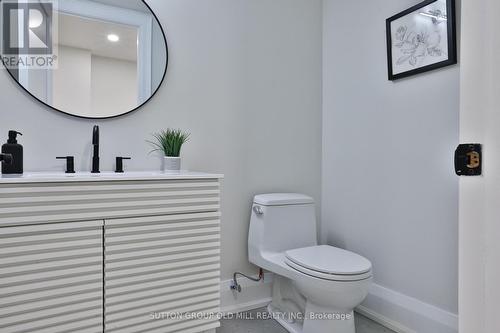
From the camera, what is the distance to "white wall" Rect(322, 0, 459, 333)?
5.34 feet

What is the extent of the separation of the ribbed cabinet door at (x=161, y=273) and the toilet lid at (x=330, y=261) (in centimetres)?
43

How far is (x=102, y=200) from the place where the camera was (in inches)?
51.1

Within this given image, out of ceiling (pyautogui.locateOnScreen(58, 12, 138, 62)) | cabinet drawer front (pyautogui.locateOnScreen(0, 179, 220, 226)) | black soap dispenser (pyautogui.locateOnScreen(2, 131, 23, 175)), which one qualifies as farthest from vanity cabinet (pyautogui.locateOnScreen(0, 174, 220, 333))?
ceiling (pyautogui.locateOnScreen(58, 12, 138, 62))

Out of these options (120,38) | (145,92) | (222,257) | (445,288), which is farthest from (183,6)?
(445,288)

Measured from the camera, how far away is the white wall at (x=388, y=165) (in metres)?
1.63

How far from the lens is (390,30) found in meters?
1.88

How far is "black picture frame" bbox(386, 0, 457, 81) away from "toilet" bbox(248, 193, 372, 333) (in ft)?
3.01

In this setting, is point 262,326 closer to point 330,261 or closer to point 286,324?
point 286,324

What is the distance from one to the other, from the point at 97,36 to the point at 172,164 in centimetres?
77

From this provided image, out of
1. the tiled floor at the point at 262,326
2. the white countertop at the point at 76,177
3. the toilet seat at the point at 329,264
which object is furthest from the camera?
the tiled floor at the point at 262,326

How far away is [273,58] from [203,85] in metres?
0.55

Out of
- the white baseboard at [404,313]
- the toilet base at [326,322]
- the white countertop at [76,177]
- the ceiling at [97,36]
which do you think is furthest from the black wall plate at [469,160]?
the ceiling at [97,36]

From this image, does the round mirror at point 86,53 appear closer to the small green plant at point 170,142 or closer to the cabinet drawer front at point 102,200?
the small green plant at point 170,142

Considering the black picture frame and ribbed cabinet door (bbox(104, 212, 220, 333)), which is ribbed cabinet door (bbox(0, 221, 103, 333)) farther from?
the black picture frame
